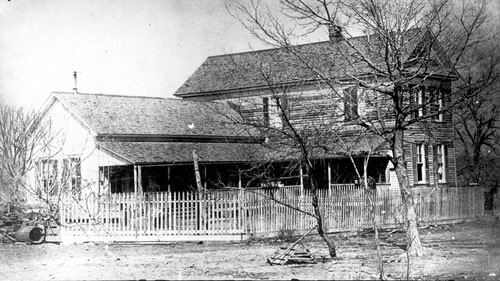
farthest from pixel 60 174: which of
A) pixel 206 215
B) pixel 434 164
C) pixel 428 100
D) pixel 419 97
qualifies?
pixel 434 164

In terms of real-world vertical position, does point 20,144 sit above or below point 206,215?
above

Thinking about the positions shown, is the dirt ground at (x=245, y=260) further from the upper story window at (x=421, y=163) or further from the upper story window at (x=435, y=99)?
the upper story window at (x=421, y=163)

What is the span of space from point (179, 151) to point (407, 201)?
14437 mm

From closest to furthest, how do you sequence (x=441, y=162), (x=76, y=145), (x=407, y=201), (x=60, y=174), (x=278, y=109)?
1. (x=407, y=201)
2. (x=278, y=109)
3. (x=76, y=145)
4. (x=60, y=174)
5. (x=441, y=162)

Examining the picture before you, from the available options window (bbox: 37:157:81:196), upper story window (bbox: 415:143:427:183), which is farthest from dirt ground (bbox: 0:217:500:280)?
upper story window (bbox: 415:143:427:183)

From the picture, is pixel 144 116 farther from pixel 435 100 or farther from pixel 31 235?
pixel 435 100

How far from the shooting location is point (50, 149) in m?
30.8

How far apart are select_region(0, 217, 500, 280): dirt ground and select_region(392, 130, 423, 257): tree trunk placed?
40cm

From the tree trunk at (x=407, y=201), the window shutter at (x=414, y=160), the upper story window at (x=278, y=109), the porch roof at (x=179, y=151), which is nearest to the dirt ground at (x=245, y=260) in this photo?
the tree trunk at (x=407, y=201)

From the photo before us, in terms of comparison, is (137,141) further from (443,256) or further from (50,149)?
(443,256)

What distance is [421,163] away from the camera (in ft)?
106

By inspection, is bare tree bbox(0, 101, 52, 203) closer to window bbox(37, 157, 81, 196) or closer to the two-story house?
window bbox(37, 157, 81, 196)

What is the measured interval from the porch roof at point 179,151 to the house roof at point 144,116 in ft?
2.08

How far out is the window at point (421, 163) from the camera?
106 ft
